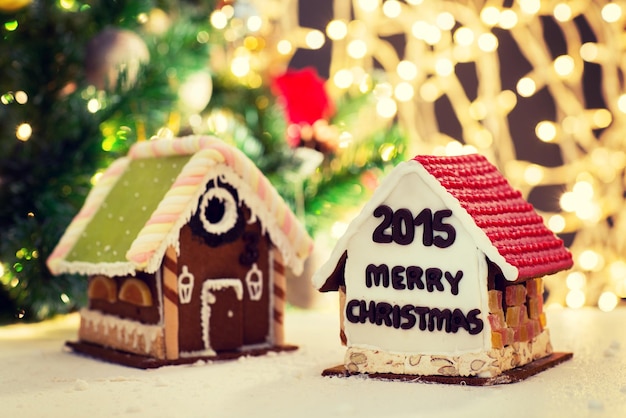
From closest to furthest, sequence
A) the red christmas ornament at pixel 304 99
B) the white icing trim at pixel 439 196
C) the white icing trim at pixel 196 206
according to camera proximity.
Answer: the white icing trim at pixel 439 196
the white icing trim at pixel 196 206
the red christmas ornament at pixel 304 99

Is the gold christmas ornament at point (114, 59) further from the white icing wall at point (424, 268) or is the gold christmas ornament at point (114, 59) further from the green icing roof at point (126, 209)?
the white icing wall at point (424, 268)

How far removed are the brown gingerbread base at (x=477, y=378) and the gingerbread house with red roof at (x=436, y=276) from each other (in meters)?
0.01

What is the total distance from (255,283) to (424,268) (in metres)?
0.49

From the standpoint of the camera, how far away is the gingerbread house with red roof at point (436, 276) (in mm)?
1683

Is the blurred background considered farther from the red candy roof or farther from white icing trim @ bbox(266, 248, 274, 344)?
the red candy roof

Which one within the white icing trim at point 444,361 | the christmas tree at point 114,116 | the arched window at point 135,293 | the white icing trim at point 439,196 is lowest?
the white icing trim at point 444,361

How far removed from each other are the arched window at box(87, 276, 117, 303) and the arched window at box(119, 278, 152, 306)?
0.17ft

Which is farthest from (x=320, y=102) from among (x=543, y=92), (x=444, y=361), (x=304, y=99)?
(x=444, y=361)

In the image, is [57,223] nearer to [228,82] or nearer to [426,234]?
[228,82]

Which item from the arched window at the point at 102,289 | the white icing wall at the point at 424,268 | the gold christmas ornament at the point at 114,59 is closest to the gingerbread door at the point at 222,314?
the arched window at the point at 102,289

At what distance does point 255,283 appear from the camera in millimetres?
2094

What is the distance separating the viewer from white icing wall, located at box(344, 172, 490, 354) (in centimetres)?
168

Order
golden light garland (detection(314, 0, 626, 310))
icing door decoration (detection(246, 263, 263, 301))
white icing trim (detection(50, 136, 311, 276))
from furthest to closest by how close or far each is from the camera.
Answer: golden light garland (detection(314, 0, 626, 310)) → icing door decoration (detection(246, 263, 263, 301)) → white icing trim (detection(50, 136, 311, 276))

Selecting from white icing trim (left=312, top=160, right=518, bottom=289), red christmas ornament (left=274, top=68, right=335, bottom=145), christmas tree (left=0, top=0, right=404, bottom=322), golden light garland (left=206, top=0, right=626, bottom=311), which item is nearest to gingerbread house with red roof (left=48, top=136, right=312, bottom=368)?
christmas tree (left=0, top=0, right=404, bottom=322)
